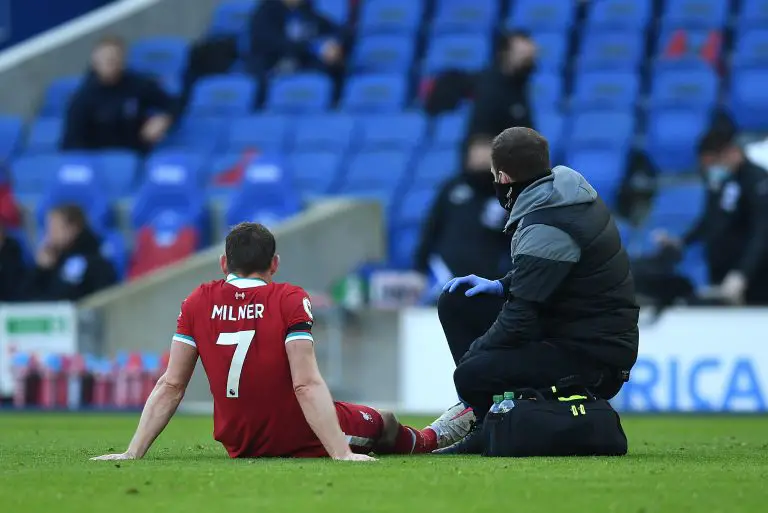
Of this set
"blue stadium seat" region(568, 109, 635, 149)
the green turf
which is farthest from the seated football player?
"blue stadium seat" region(568, 109, 635, 149)

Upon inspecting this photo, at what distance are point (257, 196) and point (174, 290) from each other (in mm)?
1965

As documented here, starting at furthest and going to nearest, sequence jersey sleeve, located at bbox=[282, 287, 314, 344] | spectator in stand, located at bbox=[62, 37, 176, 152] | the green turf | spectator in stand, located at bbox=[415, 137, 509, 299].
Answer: spectator in stand, located at bbox=[62, 37, 176, 152] < spectator in stand, located at bbox=[415, 137, 509, 299] < jersey sleeve, located at bbox=[282, 287, 314, 344] < the green turf

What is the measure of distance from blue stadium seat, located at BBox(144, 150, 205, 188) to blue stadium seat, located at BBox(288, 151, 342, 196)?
100 cm

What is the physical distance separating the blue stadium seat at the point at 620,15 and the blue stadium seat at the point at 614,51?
0.41ft

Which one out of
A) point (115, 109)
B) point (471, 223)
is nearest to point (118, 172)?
point (115, 109)

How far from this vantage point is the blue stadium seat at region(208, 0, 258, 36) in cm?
2028

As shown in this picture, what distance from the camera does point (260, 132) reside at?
1811cm

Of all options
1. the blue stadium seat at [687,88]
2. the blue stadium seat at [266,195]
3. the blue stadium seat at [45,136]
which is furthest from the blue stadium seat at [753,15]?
the blue stadium seat at [45,136]

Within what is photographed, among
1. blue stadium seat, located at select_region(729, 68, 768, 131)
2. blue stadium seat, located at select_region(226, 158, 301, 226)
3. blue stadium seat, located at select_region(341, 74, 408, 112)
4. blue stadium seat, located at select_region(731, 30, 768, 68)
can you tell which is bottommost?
blue stadium seat, located at select_region(226, 158, 301, 226)

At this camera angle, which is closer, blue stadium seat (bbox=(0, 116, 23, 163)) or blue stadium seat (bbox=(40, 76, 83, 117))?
blue stadium seat (bbox=(0, 116, 23, 163))

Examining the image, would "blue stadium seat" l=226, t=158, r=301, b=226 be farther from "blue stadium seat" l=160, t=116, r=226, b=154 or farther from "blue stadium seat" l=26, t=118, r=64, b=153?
"blue stadium seat" l=26, t=118, r=64, b=153

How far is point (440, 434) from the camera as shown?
280 inches

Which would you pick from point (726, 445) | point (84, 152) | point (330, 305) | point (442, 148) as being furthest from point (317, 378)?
point (84, 152)

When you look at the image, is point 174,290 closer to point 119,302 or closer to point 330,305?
point 119,302
